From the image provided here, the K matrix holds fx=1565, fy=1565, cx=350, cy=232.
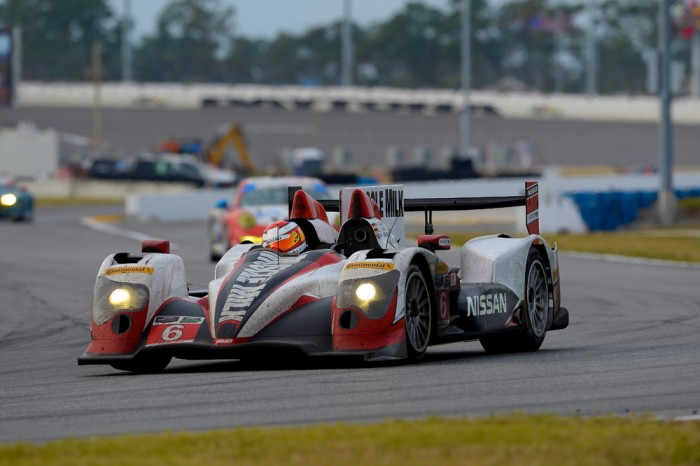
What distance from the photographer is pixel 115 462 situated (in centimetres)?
693

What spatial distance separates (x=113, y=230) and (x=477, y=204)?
94.8 feet

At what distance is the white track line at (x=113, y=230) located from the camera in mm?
37575

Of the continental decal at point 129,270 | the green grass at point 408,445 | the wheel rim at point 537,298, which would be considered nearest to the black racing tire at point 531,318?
the wheel rim at point 537,298

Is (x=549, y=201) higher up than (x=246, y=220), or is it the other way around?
(x=246, y=220)

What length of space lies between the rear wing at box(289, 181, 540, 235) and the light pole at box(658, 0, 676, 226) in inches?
1010

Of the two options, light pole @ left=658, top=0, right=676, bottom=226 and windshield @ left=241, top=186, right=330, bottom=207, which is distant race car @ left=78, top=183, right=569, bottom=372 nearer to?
windshield @ left=241, top=186, right=330, bottom=207

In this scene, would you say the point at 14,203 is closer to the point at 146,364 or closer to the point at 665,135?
the point at 665,135

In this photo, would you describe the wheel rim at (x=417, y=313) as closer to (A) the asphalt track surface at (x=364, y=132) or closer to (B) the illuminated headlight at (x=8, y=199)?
(B) the illuminated headlight at (x=8, y=199)

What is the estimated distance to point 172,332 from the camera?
11258mm

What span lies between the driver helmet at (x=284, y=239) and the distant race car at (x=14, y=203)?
114ft

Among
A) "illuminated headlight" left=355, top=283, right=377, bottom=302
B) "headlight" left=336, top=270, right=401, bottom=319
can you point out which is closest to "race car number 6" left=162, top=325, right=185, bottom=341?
"headlight" left=336, top=270, right=401, bottom=319

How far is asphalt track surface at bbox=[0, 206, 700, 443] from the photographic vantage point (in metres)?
8.59

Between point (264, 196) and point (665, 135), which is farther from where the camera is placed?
point (665, 135)

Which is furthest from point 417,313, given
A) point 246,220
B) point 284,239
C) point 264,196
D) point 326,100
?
point 326,100
